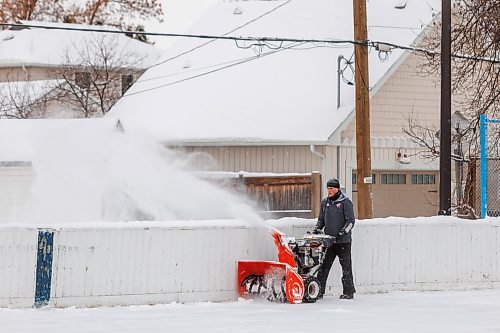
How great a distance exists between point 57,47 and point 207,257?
4137 cm

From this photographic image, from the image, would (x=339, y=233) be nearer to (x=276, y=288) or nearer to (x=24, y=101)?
(x=276, y=288)

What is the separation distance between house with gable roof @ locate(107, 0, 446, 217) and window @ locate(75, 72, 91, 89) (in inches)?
583

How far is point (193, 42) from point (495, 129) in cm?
1485

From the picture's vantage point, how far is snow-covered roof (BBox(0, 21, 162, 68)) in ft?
161

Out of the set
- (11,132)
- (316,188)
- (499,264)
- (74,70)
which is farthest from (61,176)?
(74,70)

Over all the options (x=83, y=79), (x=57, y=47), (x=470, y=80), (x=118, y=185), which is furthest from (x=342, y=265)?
(x=57, y=47)

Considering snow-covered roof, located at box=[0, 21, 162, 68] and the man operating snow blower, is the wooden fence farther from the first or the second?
snow-covered roof, located at box=[0, 21, 162, 68]

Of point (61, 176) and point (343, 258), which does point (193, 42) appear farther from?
point (343, 258)

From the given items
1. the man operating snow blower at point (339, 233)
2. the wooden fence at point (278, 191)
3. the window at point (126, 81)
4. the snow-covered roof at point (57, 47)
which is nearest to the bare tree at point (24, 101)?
the snow-covered roof at point (57, 47)

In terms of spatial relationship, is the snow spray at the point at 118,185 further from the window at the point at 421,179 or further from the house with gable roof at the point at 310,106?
the window at the point at 421,179

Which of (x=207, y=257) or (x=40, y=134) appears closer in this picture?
(x=207, y=257)

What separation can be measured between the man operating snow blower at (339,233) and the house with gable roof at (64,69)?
30270 mm

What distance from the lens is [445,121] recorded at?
15664mm

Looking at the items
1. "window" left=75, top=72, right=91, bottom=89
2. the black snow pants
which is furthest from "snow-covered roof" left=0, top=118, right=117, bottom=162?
the black snow pants
